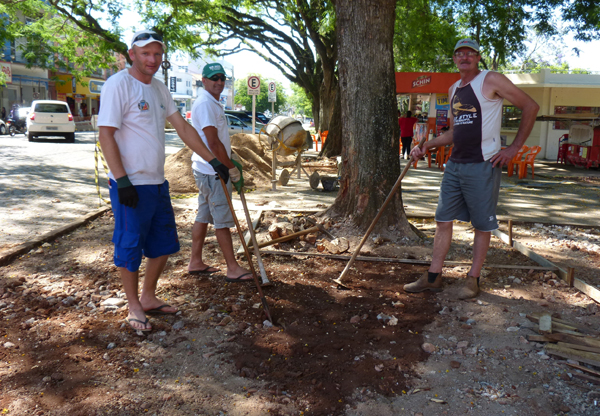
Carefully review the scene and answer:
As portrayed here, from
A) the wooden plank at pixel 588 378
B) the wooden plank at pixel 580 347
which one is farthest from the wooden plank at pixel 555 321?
the wooden plank at pixel 588 378

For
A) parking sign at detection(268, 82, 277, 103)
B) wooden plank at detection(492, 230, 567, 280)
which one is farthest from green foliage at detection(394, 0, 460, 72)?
wooden plank at detection(492, 230, 567, 280)

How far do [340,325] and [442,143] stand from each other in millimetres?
1915

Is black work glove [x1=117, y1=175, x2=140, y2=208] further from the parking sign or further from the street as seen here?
the parking sign

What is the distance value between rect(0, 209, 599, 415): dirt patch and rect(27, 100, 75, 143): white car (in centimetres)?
1922

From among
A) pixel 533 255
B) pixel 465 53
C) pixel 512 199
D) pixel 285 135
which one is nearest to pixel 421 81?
pixel 285 135

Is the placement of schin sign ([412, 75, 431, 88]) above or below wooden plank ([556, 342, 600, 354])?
above

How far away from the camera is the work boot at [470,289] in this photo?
14.3 feet

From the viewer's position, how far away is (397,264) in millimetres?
5344

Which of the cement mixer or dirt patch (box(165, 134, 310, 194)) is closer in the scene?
dirt patch (box(165, 134, 310, 194))

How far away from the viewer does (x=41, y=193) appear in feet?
30.7

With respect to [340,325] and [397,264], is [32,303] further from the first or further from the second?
[397,264]

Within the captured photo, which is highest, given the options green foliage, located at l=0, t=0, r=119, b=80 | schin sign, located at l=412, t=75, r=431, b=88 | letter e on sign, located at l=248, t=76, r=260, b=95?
green foliage, located at l=0, t=0, r=119, b=80

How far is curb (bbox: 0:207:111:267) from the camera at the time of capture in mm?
5152

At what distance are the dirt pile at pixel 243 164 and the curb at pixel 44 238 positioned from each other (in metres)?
3.00
